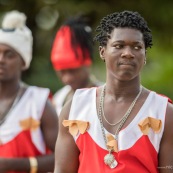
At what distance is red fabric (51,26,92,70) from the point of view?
10.4 m

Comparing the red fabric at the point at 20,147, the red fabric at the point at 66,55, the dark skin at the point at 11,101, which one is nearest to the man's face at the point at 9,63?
the dark skin at the point at 11,101

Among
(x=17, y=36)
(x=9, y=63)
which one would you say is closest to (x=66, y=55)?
(x=17, y=36)

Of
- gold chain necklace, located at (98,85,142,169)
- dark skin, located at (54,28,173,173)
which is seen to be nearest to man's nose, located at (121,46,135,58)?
dark skin, located at (54,28,173,173)

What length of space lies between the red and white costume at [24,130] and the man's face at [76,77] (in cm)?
96

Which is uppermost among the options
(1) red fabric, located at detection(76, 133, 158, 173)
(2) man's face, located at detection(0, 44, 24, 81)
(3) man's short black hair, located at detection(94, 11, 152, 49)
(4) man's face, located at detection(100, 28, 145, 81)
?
(3) man's short black hair, located at detection(94, 11, 152, 49)

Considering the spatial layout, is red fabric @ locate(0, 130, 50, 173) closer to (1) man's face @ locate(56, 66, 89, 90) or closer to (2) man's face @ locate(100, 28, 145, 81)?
(1) man's face @ locate(56, 66, 89, 90)

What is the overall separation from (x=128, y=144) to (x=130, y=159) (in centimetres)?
12

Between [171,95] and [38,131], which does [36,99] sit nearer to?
[38,131]

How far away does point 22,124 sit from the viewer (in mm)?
9094

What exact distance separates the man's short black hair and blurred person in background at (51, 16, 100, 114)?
2.98 metres

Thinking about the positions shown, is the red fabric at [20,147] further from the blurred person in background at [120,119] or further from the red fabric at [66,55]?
the blurred person in background at [120,119]

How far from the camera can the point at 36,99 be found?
362 inches

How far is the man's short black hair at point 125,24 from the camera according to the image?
7.05 m

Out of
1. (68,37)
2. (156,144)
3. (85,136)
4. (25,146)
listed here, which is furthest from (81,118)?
(68,37)
